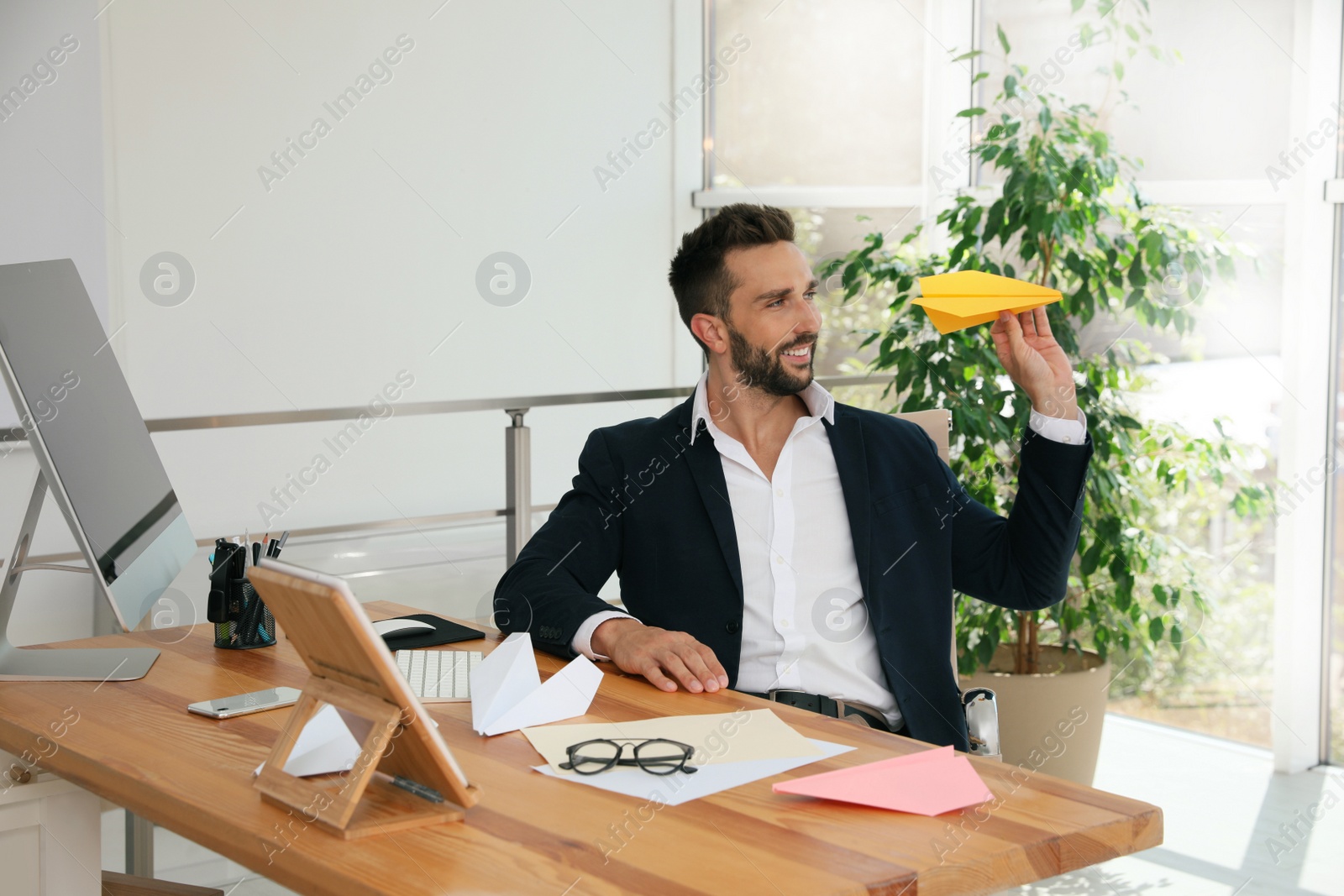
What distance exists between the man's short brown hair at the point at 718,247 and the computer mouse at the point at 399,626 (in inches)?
25.9

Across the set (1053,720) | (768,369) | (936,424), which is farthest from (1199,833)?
(768,369)

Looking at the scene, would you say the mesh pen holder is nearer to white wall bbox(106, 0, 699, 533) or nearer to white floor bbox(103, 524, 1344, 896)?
white floor bbox(103, 524, 1344, 896)

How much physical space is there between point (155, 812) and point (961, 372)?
2.38m

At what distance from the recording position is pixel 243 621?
174 cm

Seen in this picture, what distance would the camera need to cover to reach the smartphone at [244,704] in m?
1.41

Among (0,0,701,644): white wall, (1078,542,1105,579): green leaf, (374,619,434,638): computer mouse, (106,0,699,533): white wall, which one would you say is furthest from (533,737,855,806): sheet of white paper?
(106,0,699,533): white wall

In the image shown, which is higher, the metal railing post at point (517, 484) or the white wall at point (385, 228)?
the white wall at point (385, 228)

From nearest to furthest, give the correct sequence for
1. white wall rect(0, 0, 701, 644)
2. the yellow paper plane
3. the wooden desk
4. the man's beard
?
the wooden desk → the yellow paper plane → the man's beard → white wall rect(0, 0, 701, 644)

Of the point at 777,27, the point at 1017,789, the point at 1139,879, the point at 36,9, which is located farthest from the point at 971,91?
the point at 1017,789

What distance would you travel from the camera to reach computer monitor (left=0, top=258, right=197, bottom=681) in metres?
1.41

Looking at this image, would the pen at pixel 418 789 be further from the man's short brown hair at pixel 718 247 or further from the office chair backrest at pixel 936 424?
the office chair backrest at pixel 936 424

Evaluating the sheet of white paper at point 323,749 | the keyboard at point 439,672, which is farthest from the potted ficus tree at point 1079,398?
the sheet of white paper at point 323,749

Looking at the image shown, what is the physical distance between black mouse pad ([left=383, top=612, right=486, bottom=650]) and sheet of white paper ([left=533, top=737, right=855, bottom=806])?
0.57 metres

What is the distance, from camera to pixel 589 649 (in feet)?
5.44
